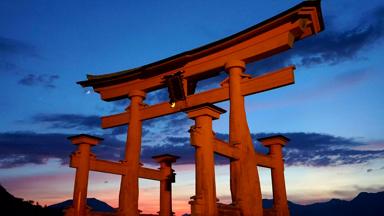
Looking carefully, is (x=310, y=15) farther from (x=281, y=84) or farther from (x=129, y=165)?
(x=129, y=165)

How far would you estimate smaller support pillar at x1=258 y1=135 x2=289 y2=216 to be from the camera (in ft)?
32.2

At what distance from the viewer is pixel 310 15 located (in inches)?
331

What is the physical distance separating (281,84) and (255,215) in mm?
3363

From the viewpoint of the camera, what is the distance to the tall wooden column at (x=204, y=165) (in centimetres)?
645

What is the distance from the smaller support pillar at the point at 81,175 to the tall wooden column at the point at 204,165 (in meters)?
4.99

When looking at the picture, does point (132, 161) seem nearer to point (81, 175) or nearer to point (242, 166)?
point (81, 175)

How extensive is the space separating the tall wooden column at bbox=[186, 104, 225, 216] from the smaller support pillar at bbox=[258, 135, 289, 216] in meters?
3.90

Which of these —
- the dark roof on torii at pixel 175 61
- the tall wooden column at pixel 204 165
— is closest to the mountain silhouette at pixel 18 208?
the dark roof on torii at pixel 175 61

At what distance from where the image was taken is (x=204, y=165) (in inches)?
259

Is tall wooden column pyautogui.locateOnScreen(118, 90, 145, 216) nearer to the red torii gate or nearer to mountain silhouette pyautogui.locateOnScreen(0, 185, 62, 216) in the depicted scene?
the red torii gate

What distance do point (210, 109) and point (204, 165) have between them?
1.15m

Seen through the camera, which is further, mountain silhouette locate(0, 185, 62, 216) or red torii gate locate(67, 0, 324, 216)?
mountain silhouette locate(0, 185, 62, 216)

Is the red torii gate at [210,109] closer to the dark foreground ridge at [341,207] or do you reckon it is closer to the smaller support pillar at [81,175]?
the smaller support pillar at [81,175]

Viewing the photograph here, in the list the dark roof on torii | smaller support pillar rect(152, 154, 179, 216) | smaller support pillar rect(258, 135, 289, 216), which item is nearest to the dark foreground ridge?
smaller support pillar rect(152, 154, 179, 216)
